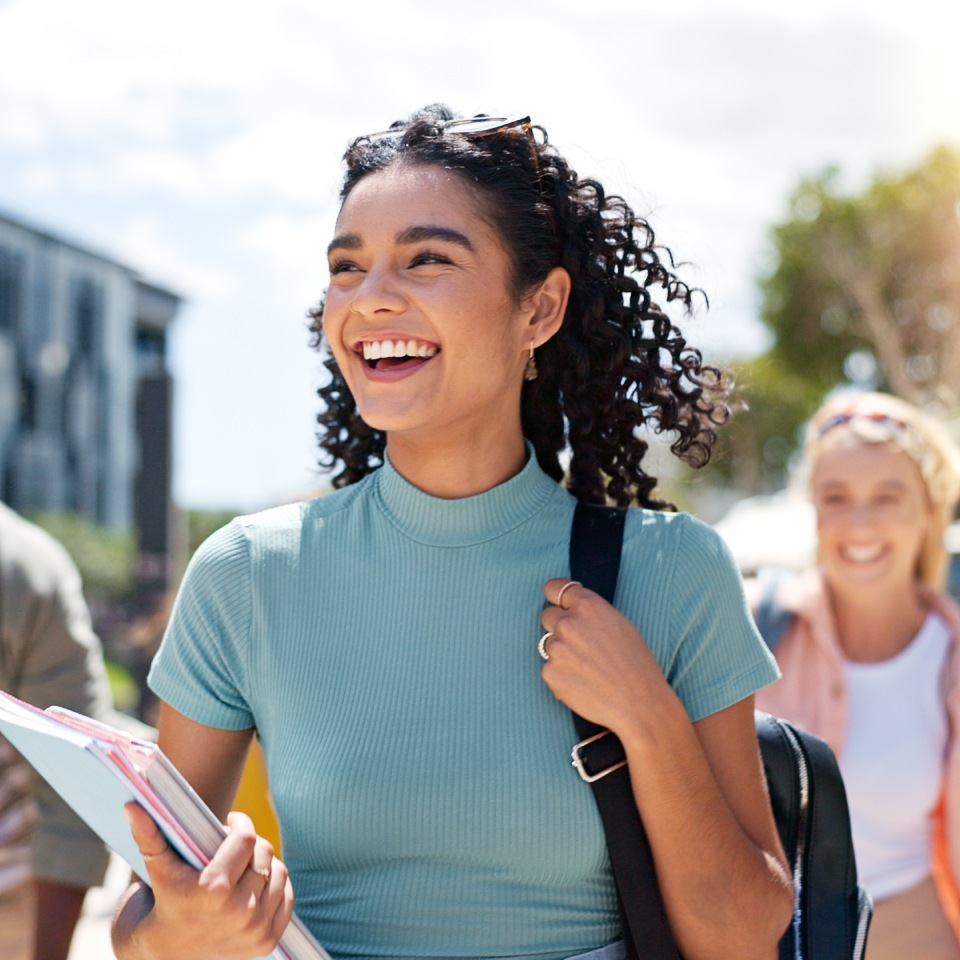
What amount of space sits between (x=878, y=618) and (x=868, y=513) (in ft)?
1.04

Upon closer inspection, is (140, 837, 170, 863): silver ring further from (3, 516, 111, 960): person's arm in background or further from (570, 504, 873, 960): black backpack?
(3, 516, 111, 960): person's arm in background

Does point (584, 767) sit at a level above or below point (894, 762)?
above

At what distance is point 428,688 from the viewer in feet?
6.39

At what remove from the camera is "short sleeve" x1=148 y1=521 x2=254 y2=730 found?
6.46ft

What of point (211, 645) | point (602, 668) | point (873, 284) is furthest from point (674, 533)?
point (873, 284)

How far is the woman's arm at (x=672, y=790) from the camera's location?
182 cm

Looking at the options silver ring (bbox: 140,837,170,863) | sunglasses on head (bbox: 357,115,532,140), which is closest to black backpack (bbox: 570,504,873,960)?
sunglasses on head (bbox: 357,115,532,140)

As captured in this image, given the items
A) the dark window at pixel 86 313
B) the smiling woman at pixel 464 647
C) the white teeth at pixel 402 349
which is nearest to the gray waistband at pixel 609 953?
the smiling woman at pixel 464 647

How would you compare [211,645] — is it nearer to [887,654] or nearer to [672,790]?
[672,790]

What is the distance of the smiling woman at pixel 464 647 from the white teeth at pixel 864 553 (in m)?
1.75

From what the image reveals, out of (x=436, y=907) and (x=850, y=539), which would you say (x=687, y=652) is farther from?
(x=850, y=539)

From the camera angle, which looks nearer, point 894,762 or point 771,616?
point 894,762

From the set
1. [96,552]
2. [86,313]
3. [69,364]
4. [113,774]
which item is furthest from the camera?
[96,552]

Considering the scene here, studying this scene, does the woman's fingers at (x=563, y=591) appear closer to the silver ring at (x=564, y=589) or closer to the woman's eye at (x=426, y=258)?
the silver ring at (x=564, y=589)
